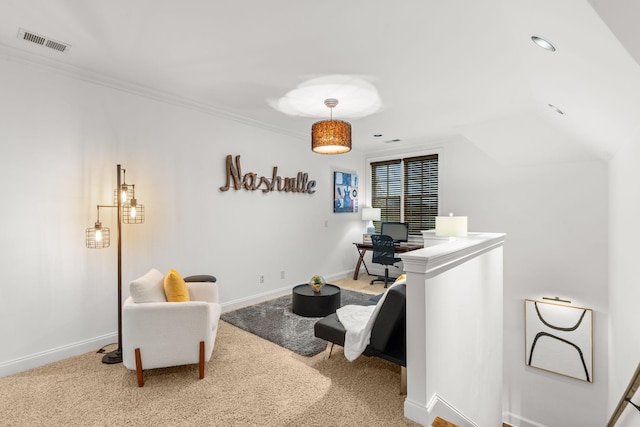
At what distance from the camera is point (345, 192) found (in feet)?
21.5

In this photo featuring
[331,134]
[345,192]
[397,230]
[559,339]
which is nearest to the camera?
[331,134]

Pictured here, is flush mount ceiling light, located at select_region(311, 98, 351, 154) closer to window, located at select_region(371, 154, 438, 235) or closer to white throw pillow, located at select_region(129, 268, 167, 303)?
white throw pillow, located at select_region(129, 268, 167, 303)

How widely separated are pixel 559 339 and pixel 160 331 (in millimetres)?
5497

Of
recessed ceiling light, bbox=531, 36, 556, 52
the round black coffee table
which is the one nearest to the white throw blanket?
the round black coffee table

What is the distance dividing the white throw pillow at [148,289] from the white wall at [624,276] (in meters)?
3.70

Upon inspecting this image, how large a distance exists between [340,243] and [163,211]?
3.62 m

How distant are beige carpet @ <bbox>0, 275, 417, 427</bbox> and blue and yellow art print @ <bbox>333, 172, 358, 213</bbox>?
374cm

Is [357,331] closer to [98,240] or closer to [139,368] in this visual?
[139,368]

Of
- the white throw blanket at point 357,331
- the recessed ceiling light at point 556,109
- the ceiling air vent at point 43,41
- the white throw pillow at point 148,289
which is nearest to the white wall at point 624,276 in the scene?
the recessed ceiling light at point 556,109

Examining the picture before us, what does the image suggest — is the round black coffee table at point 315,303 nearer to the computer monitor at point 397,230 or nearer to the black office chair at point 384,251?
the black office chair at point 384,251

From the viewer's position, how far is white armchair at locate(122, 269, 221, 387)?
2.38m

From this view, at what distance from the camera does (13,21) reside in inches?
91.4

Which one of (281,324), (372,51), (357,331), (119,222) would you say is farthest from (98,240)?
(372,51)

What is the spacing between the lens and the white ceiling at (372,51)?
6.13ft
